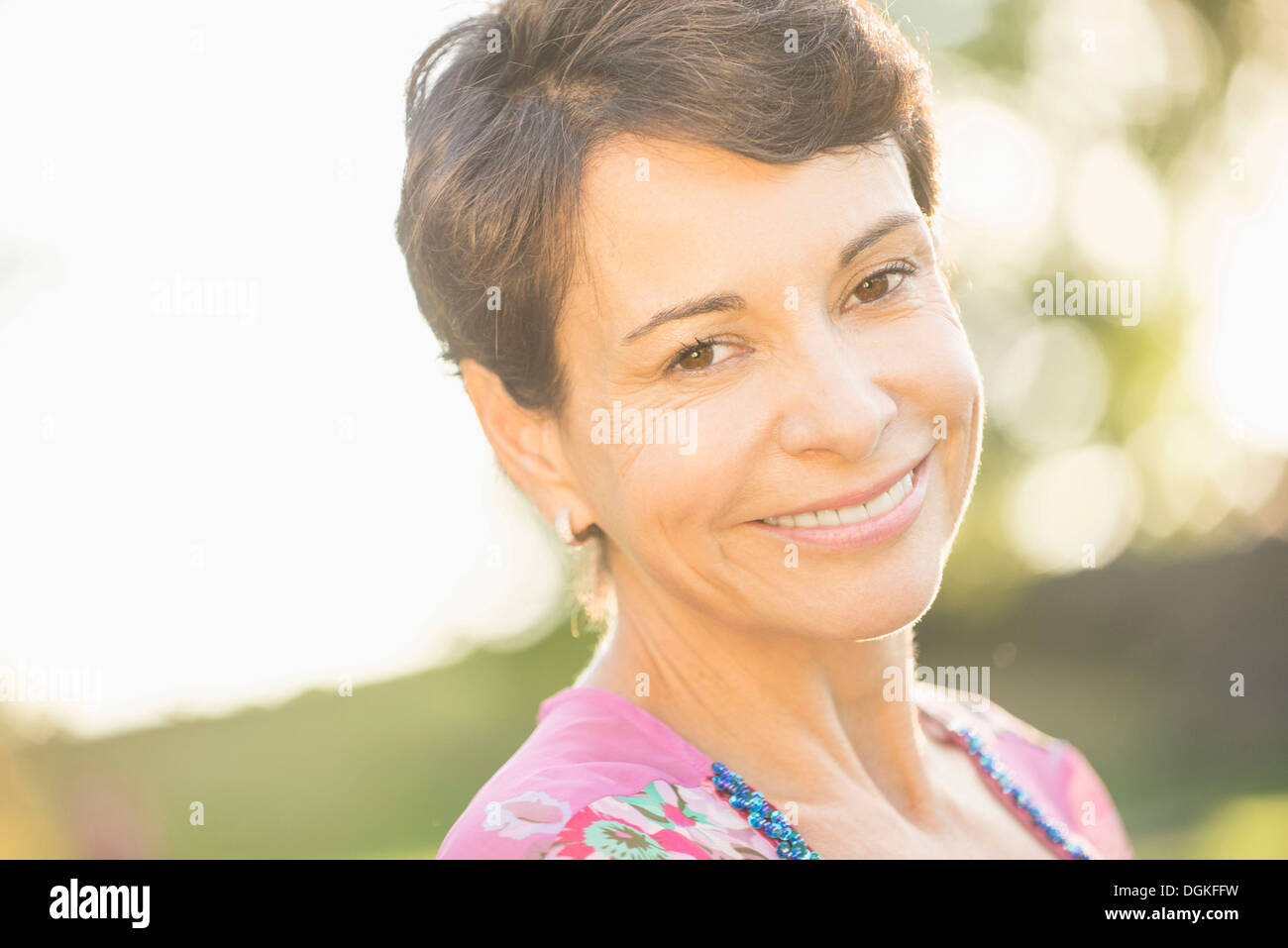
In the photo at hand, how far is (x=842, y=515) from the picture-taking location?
5.74 ft

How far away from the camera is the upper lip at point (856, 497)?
171cm

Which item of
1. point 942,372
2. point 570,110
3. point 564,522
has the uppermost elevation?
point 570,110

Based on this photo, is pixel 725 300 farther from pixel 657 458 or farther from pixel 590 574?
pixel 590 574

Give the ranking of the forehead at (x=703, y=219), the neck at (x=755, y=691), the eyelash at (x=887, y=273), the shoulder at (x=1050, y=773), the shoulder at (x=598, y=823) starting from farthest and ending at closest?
the shoulder at (x=1050, y=773) → the neck at (x=755, y=691) → the eyelash at (x=887, y=273) → the forehead at (x=703, y=219) → the shoulder at (x=598, y=823)

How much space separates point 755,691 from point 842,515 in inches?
15.8

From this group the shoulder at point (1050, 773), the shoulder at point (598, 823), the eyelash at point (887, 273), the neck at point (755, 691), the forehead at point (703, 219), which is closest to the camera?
the shoulder at point (598, 823)

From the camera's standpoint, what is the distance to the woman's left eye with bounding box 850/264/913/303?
1733 mm

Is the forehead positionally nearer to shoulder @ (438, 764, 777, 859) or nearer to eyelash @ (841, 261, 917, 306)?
eyelash @ (841, 261, 917, 306)

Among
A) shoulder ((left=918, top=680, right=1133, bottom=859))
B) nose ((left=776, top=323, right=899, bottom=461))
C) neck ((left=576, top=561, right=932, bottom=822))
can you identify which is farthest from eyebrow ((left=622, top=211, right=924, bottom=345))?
shoulder ((left=918, top=680, right=1133, bottom=859))

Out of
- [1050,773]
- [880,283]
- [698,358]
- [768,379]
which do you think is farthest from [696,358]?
[1050,773]

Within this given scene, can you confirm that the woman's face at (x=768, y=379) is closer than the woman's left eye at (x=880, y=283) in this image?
Yes

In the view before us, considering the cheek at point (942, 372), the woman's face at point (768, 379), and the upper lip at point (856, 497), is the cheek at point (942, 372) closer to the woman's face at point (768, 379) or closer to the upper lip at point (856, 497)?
the woman's face at point (768, 379)

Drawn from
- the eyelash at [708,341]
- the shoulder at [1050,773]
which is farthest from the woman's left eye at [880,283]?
the shoulder at [1050,773]
